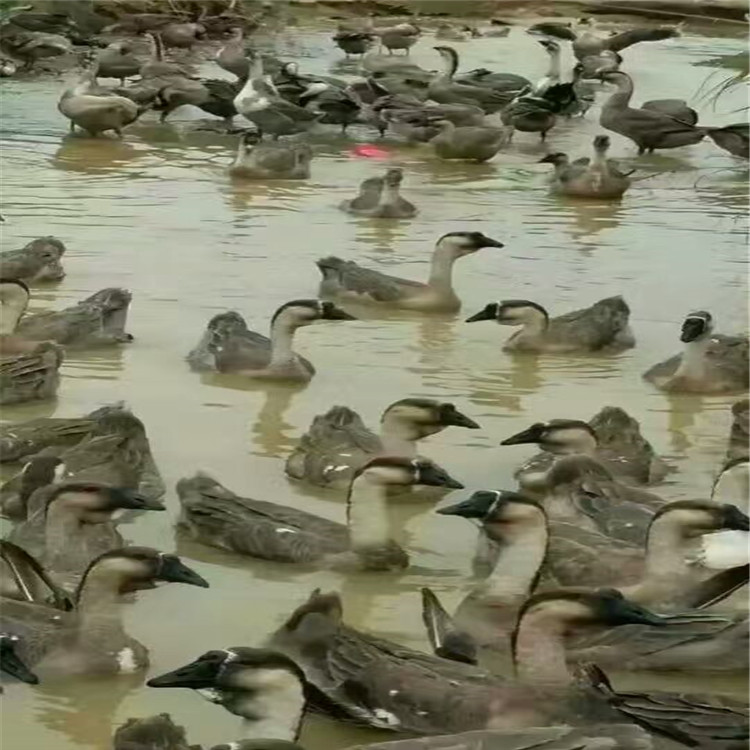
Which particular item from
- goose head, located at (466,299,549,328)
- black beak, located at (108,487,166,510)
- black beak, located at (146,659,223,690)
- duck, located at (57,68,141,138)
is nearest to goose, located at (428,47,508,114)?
duck, located at (57,68,141,138)

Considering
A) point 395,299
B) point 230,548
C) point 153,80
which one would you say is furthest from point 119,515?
point 153,80

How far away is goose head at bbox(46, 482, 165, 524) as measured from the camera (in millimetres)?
4648

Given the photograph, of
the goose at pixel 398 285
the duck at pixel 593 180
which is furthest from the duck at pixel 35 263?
the duck at pixel 593 180

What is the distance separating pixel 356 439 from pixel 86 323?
161 centimetres

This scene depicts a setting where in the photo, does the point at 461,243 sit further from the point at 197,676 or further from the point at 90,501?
the point at 197,676

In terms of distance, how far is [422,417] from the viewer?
557 cm

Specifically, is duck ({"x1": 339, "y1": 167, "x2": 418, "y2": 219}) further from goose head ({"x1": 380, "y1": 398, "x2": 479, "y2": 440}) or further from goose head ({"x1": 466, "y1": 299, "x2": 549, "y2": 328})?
goose head ({"x1": 380, "y1": 398, "x2": 479, "y2": 440})

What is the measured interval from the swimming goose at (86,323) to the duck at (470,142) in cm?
419

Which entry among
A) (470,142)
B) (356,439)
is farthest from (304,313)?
(470,142)

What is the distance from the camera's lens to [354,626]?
445cm

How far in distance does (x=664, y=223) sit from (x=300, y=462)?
4168 mm

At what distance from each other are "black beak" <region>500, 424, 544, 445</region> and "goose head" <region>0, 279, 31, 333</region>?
6.90 ft

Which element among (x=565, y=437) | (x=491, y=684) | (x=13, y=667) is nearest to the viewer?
(x=491, y=684)

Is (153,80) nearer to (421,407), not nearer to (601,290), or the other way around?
(601,290)
